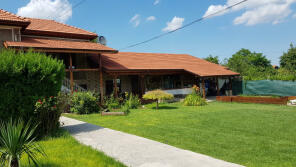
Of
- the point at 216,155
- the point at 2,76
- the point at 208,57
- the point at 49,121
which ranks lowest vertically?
the point at 216,155

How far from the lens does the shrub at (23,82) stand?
235 inches

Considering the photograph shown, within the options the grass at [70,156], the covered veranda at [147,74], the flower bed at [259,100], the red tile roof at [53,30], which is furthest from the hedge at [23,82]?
the flower bed at [259,100]

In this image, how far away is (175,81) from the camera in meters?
23.1

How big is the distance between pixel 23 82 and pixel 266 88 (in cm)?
2003

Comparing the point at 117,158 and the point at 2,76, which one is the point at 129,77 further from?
the point at 117,158

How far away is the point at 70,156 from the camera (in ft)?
16.0

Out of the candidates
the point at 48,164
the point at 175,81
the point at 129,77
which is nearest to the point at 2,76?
the point at 48,164

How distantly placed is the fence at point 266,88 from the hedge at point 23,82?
18.8 meters

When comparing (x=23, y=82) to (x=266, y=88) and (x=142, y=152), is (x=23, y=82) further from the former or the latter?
(x=266, y=88)

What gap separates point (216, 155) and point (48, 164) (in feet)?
11.9

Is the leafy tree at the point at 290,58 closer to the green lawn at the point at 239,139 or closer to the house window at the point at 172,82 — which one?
the house window at the point at 172,82

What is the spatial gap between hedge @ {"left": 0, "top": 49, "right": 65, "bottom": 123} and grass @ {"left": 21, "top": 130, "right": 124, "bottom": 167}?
4.07 feet

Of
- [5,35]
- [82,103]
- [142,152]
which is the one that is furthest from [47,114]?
[5,35]

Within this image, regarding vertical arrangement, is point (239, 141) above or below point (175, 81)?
below
